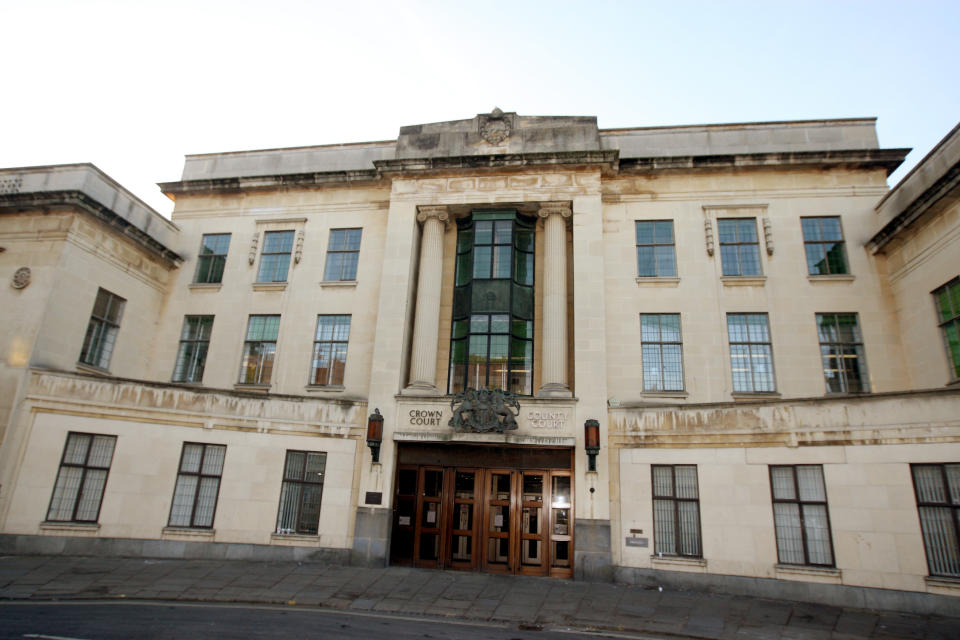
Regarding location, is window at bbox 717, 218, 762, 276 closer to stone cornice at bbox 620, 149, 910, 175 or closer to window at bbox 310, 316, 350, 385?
stone cornice at bbox 620, 149, 910, 175

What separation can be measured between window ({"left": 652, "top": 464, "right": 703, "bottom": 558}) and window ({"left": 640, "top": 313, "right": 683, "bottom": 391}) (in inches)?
136

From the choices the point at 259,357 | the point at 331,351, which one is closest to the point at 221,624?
the point at 331,351

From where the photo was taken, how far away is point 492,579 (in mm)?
16797

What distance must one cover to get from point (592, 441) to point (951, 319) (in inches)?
452

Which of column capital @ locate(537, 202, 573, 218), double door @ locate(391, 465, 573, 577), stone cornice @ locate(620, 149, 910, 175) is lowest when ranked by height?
double door @ locate(391, 465, 573, 577)

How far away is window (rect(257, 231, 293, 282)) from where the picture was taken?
2384 cm

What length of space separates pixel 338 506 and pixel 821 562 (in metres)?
14.1

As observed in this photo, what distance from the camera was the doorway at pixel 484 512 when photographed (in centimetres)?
1833

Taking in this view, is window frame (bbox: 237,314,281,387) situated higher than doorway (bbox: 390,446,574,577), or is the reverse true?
window frame (bbox: 237,314,281,387)

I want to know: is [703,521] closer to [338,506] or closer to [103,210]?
[338,506]

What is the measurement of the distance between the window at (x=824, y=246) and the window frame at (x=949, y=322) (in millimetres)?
3025

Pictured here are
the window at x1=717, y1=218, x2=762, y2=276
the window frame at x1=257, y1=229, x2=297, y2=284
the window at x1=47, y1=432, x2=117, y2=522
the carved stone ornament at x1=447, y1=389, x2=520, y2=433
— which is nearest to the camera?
the window at x1=47, y1=432, x2=117, y2=522

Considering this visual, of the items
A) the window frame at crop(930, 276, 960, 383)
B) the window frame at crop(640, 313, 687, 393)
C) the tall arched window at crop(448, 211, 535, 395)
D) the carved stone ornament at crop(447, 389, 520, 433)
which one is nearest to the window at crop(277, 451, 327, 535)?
the carved stone ornament at crop(447, 389, 520, 433)

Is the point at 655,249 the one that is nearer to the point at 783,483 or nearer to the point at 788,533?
the point at 783,483
